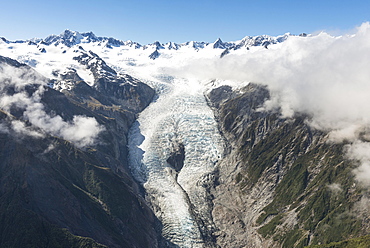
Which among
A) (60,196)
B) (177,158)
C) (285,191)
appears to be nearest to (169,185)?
(177,158)

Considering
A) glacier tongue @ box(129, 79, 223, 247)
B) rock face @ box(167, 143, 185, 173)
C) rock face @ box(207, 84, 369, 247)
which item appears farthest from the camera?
rock face @ box(167, 143, 185, 173)

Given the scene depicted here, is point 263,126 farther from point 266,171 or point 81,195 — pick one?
point 81,195

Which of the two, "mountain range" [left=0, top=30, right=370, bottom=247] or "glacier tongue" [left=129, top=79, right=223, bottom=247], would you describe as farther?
"glacier tongue" [left=129, top=79, right=223, bottom=247]

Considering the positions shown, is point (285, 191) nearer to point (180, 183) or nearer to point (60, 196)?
point (180, 183)

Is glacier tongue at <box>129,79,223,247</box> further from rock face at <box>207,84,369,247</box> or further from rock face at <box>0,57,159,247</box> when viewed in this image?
rock face at <box>0,57,159,247</box>

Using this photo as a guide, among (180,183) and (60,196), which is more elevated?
(180,183)

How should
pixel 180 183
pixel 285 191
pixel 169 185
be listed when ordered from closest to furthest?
pixel 285 191 → pixel 169 185 → pixel 180 183

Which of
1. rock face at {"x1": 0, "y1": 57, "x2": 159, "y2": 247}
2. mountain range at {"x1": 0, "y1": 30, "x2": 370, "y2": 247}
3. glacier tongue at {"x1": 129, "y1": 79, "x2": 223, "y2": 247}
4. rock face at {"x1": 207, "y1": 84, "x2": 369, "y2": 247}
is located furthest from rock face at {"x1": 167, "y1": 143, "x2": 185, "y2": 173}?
rock face at {"x1": 0, "y1": 57, "x2": 159, "y2": 247}

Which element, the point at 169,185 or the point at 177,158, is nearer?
the point at 169,185
